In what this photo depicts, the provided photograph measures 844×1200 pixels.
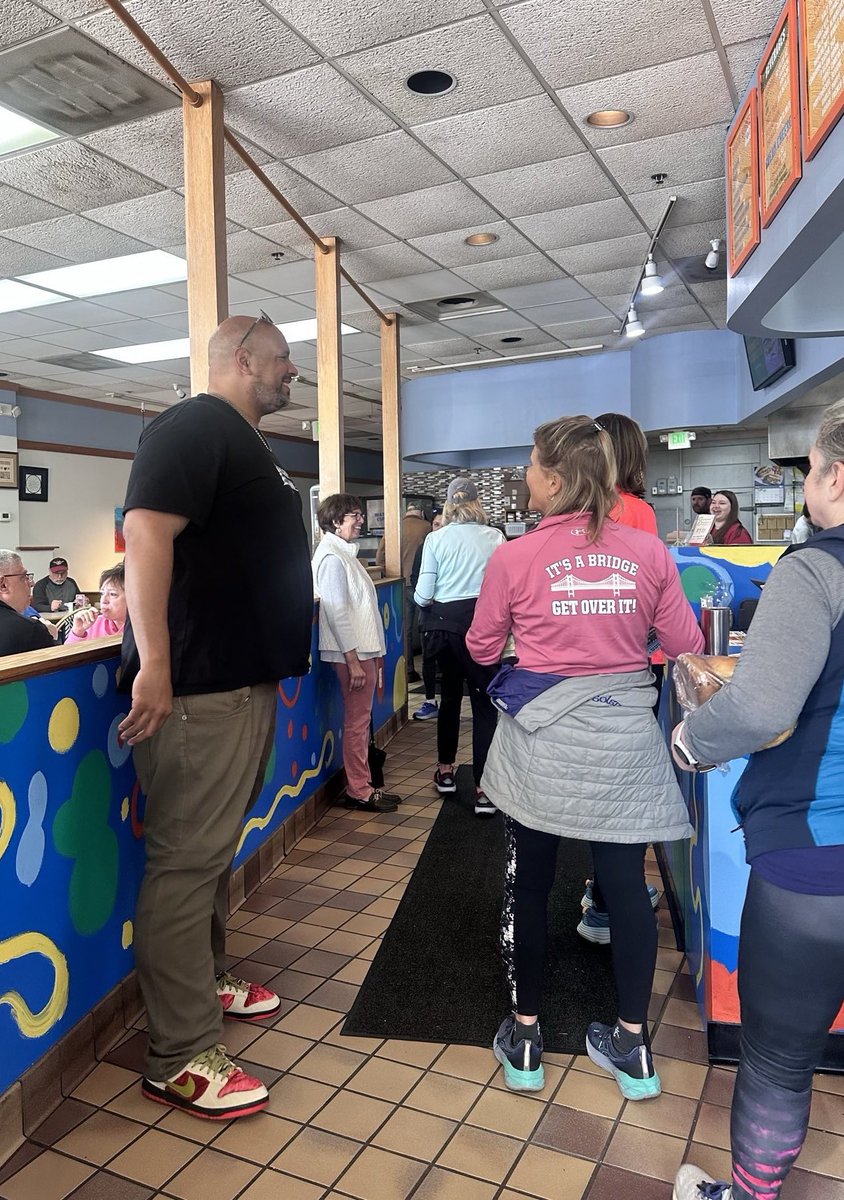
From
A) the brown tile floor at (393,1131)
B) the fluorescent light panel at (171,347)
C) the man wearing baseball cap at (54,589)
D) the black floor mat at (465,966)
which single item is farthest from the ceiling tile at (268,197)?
the man wearing baseball cap at (54,589)

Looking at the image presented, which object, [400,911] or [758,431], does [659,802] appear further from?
[758,431]

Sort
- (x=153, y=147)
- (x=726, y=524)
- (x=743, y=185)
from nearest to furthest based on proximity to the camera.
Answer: (x=743, y=185) < (x=153, y=147) < (x=726, y=524)

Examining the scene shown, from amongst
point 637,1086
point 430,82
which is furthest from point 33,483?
point 637,1086

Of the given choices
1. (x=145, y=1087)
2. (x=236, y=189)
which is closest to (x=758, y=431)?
(x=236, y=189)

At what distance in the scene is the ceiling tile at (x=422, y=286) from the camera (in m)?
5.88

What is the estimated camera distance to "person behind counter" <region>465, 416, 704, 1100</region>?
70.0 inches

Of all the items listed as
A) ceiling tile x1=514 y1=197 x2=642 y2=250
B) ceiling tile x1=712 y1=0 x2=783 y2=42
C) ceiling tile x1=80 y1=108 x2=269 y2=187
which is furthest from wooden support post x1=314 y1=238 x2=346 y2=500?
ceiling tile x1=712 y1=0 x2=783 y2=42

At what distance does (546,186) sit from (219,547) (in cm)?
362

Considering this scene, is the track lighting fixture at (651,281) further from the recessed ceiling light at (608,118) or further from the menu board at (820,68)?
the menu board at (820,68)

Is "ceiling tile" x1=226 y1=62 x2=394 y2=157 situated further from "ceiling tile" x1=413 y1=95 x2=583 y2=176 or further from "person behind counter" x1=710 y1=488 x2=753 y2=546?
"person behind counter" x1=710 y1=488 x2=753 y2=546

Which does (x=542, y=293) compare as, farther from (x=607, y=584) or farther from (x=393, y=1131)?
(x=393, y=1131)

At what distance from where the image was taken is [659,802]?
180 centimetres

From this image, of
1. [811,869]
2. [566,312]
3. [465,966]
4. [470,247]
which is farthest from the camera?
[566,312]

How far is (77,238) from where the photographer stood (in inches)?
198
